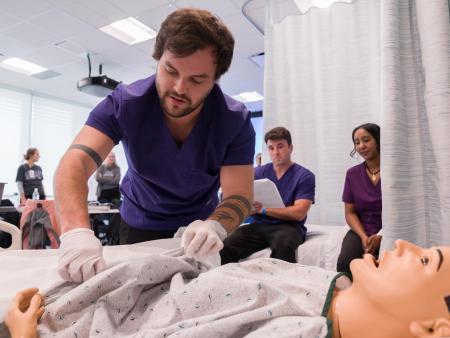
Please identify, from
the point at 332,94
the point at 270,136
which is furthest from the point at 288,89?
the point at 270,136

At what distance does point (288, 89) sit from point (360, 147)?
3.13 feet

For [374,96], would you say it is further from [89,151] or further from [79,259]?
[79,259]

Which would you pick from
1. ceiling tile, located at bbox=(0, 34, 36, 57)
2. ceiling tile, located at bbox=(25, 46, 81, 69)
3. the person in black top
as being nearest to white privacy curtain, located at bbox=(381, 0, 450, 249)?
ceiling tile, located at bbox=(25, 46, 81, 69)

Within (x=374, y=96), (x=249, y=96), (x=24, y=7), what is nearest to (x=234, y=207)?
(x=374, y=96)

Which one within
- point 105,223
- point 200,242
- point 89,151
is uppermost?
point 89,151

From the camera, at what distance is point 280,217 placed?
203cm

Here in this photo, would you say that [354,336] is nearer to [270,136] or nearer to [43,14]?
[270,136]

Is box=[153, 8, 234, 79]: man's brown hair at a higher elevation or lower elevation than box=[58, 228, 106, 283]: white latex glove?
higher

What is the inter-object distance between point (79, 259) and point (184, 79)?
0.58 meters

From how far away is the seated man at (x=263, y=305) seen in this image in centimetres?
58

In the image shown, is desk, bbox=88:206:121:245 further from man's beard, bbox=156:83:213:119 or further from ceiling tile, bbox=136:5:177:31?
man's beard, bbox=156:83:213:119

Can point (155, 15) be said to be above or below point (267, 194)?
above

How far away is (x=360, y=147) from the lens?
6.36 ft

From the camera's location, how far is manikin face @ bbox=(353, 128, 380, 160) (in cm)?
192
